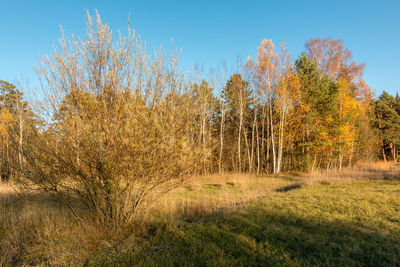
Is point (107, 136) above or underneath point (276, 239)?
above

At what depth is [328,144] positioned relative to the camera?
52.9 ft

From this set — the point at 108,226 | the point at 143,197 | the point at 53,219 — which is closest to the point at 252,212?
the point at 143,197

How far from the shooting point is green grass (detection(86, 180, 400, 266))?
118 inches

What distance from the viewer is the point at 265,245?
138 inches

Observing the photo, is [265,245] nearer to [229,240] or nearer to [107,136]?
[229,240]

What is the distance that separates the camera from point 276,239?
→ 3.74 m

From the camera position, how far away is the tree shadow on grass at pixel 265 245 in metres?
2.97

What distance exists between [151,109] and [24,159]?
2462 mm

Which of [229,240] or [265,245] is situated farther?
[229,240]

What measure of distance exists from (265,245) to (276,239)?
1.19 ft

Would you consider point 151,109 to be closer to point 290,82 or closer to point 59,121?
point 59,121

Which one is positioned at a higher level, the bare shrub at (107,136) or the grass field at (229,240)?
the bare shrub at (107,136)

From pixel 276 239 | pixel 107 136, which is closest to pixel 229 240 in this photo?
pixel 276 239

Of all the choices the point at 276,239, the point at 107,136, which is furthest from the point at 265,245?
the point at 107,136
